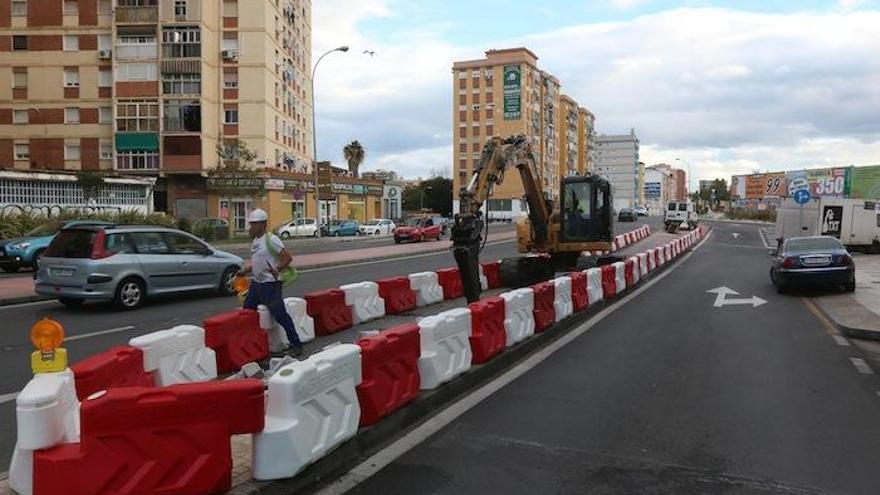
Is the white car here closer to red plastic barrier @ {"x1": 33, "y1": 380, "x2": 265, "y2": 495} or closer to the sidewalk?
the sidewalk

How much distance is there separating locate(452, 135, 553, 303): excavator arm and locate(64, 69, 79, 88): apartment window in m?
48.3

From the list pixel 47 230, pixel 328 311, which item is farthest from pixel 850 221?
pixel 47 230

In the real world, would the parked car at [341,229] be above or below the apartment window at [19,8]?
below

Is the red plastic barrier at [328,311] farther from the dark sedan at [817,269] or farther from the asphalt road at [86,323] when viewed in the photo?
the dark sedan at [817,269]

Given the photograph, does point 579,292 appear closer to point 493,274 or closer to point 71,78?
point 493,274

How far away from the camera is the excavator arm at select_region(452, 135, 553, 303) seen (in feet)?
40.6

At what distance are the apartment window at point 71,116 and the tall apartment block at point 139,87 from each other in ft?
0.25

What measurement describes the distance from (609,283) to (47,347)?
12.7 metres

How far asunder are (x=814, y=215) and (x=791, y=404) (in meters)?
32.4

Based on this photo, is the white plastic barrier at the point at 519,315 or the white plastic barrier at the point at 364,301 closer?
the white plastic barrier at the point at 519,315

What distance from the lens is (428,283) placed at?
14758mm

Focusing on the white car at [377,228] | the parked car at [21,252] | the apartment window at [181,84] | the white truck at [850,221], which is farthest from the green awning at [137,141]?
the white truck at [850,221]

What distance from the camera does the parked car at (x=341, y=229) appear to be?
188 feet

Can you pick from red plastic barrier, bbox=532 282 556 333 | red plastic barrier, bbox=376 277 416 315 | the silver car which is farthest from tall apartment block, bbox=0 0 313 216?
red plastic barrier, bbox=532 282 556 333
